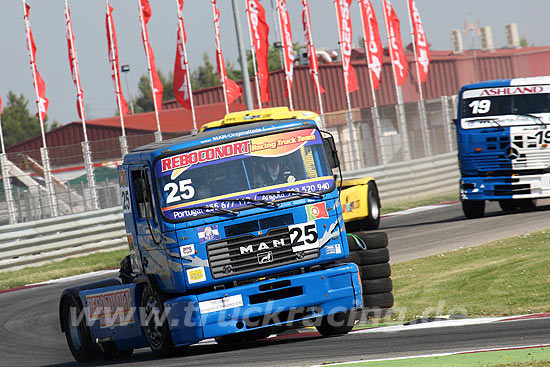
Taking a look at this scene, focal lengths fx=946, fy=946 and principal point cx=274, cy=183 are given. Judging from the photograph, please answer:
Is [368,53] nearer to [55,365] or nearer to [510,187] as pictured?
[510,187]

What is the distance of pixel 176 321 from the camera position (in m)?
9.50

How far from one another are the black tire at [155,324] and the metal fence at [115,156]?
12365 millimetres

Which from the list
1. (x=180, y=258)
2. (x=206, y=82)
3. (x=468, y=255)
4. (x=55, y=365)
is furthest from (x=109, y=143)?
(x=206, y=82)

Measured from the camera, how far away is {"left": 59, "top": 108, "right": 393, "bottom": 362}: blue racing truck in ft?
31.1

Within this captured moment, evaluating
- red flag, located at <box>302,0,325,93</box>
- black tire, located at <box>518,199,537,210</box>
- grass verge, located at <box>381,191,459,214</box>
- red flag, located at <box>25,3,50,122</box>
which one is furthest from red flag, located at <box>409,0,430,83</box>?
black tire, located at <box>518,199,537,210</box>

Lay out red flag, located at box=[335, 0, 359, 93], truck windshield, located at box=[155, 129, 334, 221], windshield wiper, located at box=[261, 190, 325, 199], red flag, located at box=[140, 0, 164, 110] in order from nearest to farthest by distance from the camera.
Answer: truck windshield, located at box=[155, 129, 334, 221]
windshield wiper, located at box=[261, 190, 325, 199]
red flag, located at box=[140, 0, 164, 110]
red flag, located at box=[335, 0, 359, 93]

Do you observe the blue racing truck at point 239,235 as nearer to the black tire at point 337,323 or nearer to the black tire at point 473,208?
the black tire at point 337,323

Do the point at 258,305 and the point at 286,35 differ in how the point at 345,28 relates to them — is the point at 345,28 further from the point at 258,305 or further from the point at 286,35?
the point at 258,305

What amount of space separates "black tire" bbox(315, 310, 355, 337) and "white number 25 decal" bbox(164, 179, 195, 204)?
1.95m

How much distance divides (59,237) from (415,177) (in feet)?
36.4

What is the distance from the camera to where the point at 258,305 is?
9.49m

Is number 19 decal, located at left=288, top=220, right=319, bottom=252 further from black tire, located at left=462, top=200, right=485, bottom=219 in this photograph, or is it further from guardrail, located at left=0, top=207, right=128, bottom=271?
guardrail, located at left=0, top=207, right=128, bottom=271

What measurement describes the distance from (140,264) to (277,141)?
206 centimetres

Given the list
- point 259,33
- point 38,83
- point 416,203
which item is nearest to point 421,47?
point 259,33
